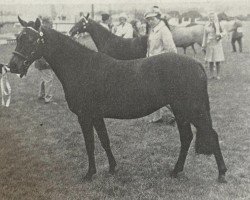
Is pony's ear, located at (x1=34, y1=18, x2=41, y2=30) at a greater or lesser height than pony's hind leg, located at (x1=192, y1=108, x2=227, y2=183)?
greater

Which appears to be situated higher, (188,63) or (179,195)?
(188,63)

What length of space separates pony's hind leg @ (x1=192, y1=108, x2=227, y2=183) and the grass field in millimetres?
266

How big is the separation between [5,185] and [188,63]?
2817 mm

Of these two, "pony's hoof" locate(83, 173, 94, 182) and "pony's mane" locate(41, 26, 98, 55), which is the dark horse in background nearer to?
"pony's mane" locate(41, 26, 98, 55)

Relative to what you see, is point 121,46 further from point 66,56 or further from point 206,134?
point 206,134

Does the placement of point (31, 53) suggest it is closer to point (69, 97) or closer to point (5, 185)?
point (69, 97)

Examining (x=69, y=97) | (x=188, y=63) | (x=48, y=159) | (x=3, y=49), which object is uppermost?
(x=188, y=63)

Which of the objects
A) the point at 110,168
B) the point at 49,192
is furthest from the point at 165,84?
the point at 49,192

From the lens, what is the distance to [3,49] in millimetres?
19031

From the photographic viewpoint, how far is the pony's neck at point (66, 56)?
5223 millimetres

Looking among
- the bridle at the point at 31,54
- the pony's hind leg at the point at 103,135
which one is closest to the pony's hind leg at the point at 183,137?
the pony's hind leg at the point at 103,135

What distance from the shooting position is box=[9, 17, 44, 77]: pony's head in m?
5.05

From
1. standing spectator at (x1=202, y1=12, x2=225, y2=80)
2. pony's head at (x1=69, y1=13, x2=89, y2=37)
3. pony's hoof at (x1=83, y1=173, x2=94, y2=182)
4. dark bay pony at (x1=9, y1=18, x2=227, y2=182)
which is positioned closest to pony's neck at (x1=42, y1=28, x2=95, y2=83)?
dark bay pony at (x1=9, y1=18, x2=227, y2=182)

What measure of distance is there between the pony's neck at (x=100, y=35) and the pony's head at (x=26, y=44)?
Result: 446cm
